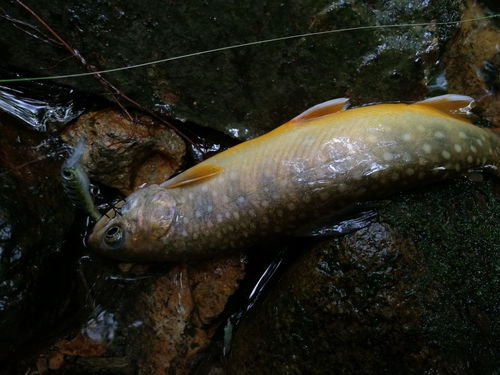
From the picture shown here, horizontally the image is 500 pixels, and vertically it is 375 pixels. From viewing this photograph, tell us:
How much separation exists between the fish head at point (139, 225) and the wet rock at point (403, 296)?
0.97 meters

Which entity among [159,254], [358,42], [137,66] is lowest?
[159,254]

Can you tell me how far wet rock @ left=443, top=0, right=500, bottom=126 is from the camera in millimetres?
3045

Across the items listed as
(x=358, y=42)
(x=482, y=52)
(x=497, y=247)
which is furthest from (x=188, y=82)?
(x=497, y=247)

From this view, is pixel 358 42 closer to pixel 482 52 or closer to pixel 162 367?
pixel 482 52

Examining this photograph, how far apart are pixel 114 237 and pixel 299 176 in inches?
55.1

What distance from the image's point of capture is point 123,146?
3162 mm

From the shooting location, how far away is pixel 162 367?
333 centimetres

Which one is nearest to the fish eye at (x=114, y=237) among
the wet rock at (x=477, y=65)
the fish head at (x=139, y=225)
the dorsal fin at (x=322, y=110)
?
the fish head at (x=139, y=225)

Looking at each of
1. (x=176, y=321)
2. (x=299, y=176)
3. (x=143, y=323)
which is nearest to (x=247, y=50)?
(x=299, y=176)

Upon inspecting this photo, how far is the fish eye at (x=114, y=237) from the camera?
2.97 metres

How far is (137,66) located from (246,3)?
35.4 inches

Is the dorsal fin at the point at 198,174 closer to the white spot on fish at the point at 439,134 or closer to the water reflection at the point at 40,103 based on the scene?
the water reflection at the point at 40,103

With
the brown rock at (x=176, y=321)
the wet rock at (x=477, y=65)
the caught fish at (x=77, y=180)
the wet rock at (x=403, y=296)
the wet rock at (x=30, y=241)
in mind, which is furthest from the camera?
the brown rock at (x=176, y=321)

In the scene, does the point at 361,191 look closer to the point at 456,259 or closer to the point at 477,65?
the point at 456,259
